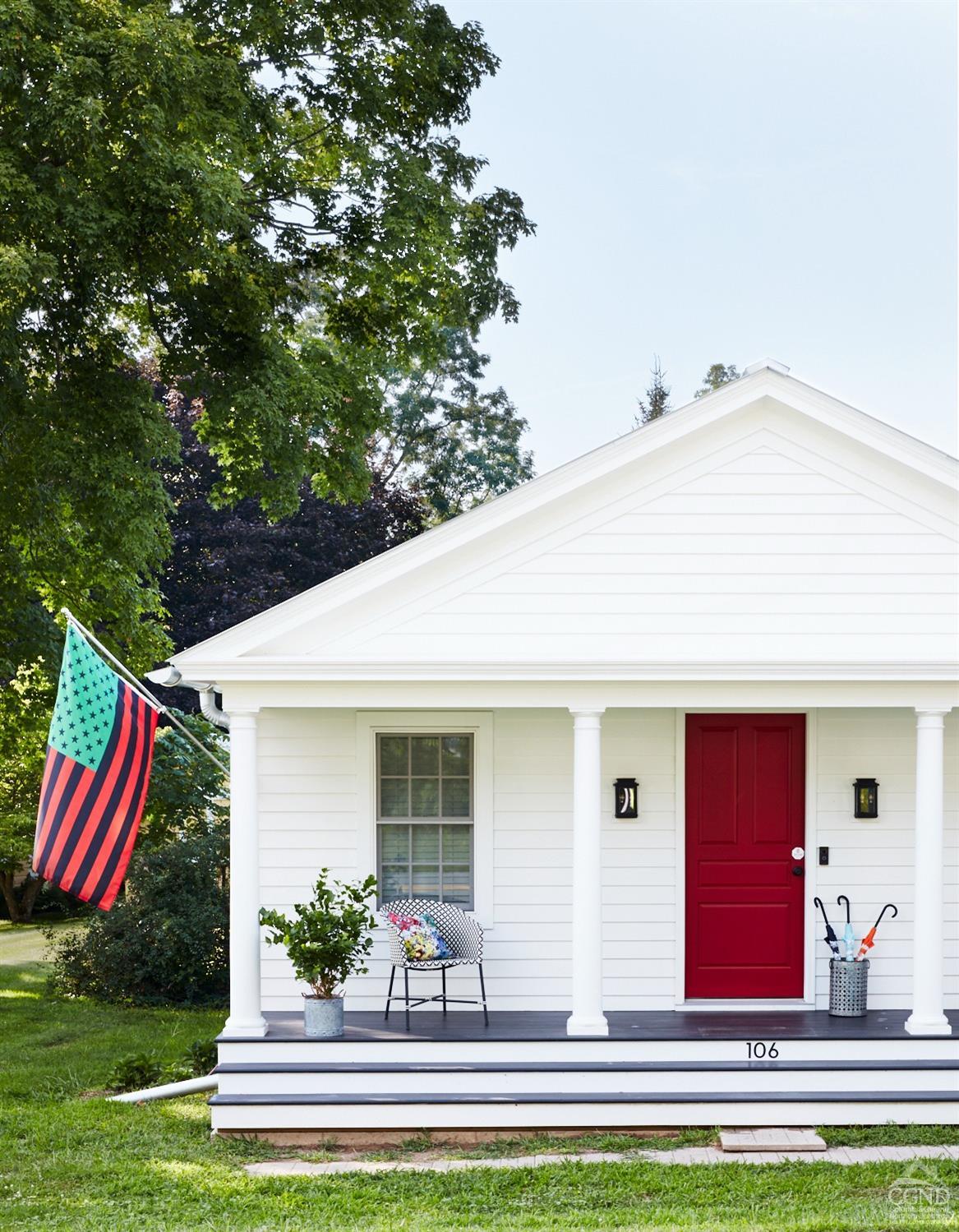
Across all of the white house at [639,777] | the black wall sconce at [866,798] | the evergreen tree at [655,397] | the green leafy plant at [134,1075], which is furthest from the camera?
the evergreen tree at [655,397]

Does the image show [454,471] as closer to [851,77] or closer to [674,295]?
[674,295]

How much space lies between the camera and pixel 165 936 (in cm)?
1291

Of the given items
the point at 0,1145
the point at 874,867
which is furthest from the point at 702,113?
the point at 0,1145

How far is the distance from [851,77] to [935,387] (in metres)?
7.60

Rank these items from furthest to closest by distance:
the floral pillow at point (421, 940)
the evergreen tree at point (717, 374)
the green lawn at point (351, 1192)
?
the evergreen tree at point (717, 374) → the floral pillow at point (421, 940) → the green lawn at point (351, 1192)

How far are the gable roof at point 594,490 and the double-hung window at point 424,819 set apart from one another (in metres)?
1.28

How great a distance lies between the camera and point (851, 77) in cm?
2255

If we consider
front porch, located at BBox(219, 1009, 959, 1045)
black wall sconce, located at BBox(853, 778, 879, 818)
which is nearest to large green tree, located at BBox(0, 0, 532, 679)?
front porch, located at BBox(219, 1009, 959, 1045)

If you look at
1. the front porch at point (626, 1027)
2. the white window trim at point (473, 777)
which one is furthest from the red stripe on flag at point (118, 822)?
the white window trim at point (473, 777)

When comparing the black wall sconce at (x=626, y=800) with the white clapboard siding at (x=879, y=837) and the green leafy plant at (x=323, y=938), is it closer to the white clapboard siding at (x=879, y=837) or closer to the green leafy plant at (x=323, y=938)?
the white clapboard siding at (x=879, y=837)

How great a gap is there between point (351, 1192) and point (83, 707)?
10.8 feet

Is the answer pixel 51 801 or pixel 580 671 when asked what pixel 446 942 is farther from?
pixel 51 801

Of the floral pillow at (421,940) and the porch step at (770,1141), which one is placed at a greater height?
the floral pillow at (421,940)

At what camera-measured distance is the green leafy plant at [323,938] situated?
8188 millimetres
